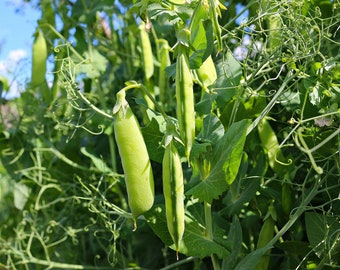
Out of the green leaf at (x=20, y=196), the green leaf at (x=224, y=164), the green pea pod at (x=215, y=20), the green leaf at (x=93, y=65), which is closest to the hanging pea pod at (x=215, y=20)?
the green pea pod at (x=215, y=20)

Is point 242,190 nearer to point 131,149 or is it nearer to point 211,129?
point 211,129

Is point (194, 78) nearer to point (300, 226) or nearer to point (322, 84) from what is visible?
point (322, 84)

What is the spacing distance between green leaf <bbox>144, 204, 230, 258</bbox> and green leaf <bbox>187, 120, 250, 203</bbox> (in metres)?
0.08

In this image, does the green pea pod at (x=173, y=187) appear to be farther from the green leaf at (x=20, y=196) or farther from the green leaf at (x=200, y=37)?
the green leaf at (x=20, y=196)

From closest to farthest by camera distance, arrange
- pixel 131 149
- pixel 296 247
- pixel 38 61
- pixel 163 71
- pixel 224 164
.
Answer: pixel 131 149 → pixel 224 164 → pixel 296 247 → pixel 163 71 → pixel 38 61

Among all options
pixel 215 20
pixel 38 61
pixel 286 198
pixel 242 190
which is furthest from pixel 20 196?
pixel 215 20

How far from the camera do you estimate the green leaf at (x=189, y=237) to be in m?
0.98

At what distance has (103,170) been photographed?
53.4 inches

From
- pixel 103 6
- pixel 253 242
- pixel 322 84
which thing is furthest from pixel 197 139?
pixel 103 6

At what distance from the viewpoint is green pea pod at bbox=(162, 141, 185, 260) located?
0.84 metres

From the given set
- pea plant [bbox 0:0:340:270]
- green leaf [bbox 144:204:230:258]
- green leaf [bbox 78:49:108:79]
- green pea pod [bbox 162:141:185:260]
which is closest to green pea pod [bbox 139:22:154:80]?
pea plant [bbox 0:0:340:270]

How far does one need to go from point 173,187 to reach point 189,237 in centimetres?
19

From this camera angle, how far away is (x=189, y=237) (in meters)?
1.01

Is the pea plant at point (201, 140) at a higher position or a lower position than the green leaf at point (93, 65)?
lower
